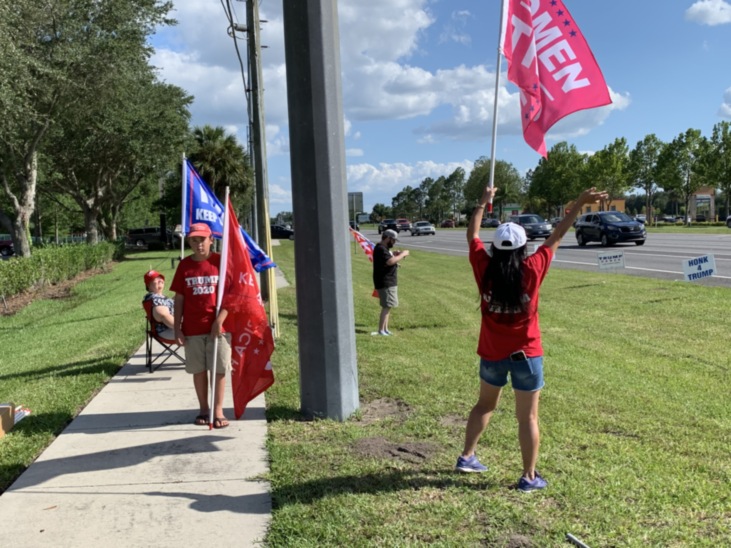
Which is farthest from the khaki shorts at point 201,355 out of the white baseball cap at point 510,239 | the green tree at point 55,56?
the green tree at point 55,56

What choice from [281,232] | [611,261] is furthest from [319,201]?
[281,232]

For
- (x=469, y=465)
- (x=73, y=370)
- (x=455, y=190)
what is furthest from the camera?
(x=455, y=190)

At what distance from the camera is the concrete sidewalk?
3.46m

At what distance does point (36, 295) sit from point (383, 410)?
16821 mm

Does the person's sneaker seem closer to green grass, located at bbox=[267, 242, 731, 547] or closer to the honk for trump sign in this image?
green grass, located at bbox=[267, 242, 731, 547]

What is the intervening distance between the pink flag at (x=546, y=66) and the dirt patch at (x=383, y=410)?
2512 millimetres

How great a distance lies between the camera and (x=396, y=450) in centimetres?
455

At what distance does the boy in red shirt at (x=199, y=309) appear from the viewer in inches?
201

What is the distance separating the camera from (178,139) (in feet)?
104

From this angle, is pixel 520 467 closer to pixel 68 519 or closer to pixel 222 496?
pixel 222 496

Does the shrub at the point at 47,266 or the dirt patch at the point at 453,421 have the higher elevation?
the shrub at the point at 47,266

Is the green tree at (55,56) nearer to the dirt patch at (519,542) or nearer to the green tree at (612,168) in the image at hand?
the dirt patch at (519,542)

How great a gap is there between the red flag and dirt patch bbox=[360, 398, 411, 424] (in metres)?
0.94

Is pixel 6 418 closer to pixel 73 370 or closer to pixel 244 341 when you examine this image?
pixel 244 341
